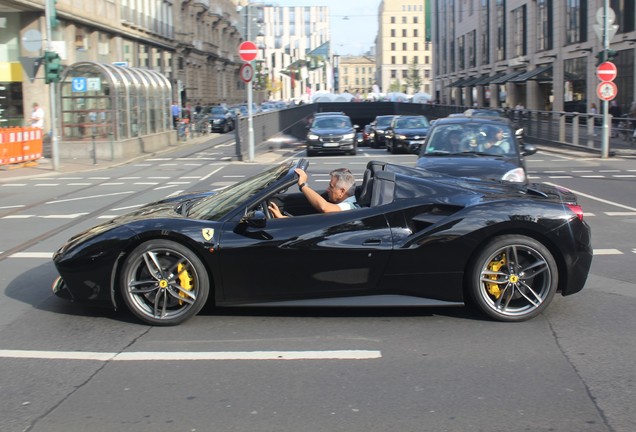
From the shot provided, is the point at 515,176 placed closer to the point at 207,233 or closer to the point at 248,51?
the point at 207,233

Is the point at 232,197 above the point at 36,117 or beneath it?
beneath

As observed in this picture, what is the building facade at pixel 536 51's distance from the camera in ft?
120

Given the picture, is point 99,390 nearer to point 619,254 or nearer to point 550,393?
point 550,393

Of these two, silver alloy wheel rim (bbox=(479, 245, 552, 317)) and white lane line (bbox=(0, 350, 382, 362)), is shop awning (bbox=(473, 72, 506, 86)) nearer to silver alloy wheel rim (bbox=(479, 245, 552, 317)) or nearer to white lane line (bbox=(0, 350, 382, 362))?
silver alloy wheel rim (bbox=(479, 245, 552, 317))

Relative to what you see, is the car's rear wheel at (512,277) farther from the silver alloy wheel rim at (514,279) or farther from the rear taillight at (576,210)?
the rear taillight at (576,210)

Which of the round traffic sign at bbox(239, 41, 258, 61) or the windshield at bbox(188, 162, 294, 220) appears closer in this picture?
the windshield at bbox(188, 162, 294, 220)

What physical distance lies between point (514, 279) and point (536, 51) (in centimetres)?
4968

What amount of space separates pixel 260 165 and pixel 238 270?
60.6 ft

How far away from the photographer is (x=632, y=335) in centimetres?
566

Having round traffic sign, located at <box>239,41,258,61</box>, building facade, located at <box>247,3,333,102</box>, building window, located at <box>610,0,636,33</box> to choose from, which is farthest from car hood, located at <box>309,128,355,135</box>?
building facade, located at <box>247,3,333,102</box>

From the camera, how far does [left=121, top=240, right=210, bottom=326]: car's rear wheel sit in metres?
5.91

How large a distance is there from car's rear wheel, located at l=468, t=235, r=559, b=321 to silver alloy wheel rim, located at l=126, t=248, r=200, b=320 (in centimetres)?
225

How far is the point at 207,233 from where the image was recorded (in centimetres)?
590

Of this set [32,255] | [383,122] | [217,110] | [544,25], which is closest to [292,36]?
[217,110]
